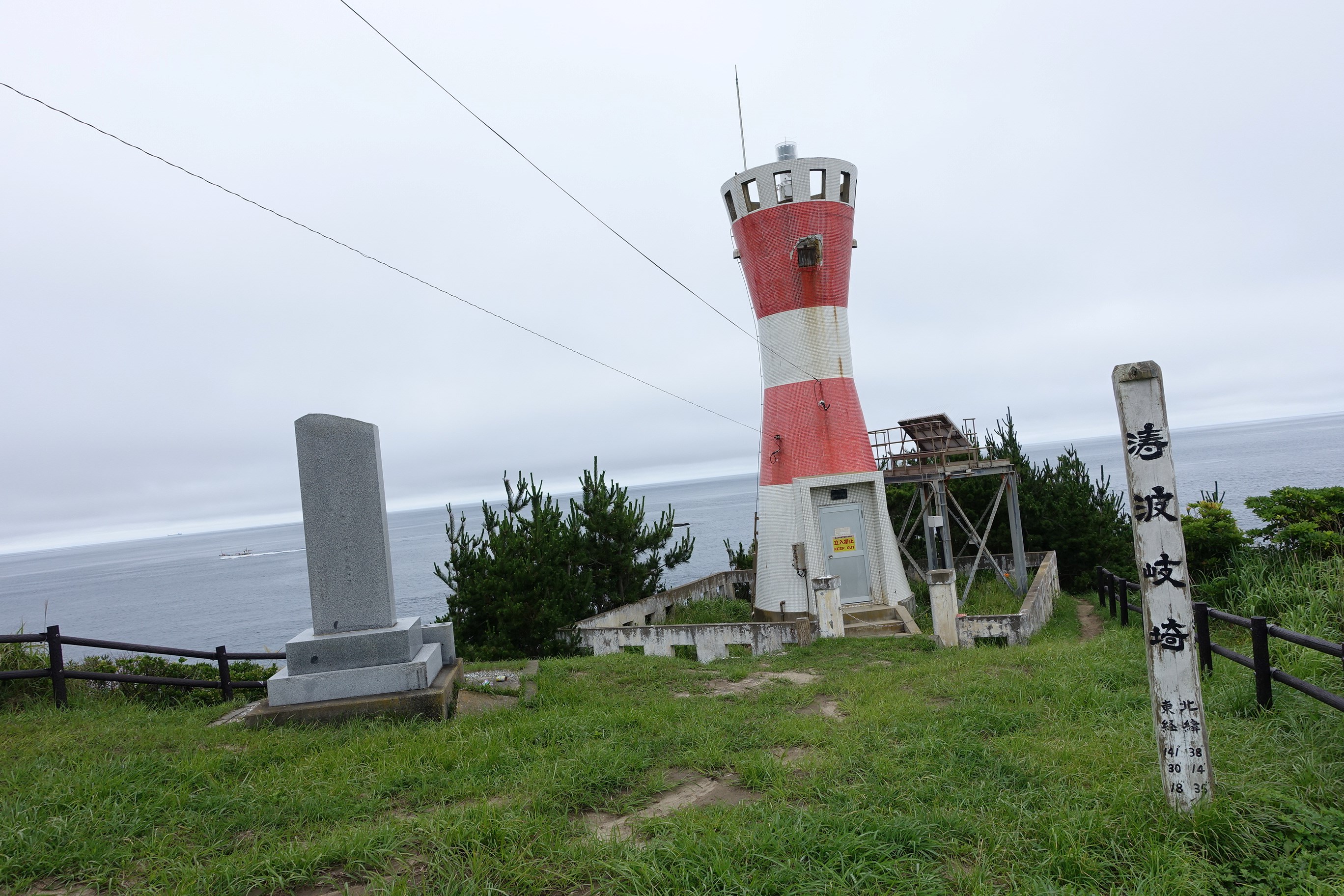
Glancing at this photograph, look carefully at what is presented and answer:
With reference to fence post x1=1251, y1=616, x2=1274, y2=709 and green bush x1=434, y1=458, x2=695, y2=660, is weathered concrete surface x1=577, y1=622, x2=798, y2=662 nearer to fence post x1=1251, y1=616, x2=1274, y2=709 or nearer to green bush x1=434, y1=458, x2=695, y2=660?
green bush x1=434, y1=458, x2=695, y2=660

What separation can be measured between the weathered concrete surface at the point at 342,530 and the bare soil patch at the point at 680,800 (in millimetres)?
3466

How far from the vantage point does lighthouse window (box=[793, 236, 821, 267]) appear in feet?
45.9

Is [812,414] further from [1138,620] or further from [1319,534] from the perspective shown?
[1319,534]

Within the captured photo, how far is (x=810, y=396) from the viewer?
14508mm

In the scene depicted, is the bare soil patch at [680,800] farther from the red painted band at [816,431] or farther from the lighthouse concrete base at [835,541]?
the red painted band at [816,431]

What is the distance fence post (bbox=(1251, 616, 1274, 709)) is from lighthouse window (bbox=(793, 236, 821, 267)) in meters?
9.96

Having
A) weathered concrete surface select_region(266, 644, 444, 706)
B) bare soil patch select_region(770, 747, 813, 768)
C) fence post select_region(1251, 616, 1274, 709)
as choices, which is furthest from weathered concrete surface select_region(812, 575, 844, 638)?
weathered concrete surface select_region(266, 644, 444, 706)

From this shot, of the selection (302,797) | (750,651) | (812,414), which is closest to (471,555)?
(750,651)

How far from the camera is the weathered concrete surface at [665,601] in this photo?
14844 mm

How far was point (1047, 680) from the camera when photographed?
6.69 meters

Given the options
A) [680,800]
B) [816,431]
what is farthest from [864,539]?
[680,800]

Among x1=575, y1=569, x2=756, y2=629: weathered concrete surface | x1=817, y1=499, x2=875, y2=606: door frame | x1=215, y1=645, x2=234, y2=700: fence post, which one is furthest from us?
x1=575, y1=569, x2=756, y2=629: weathered concrete surface

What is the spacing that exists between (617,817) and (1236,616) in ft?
16.2

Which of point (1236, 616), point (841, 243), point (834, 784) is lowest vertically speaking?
point (834, 784)
